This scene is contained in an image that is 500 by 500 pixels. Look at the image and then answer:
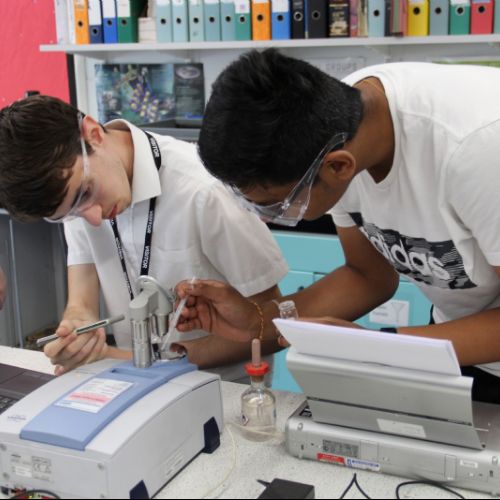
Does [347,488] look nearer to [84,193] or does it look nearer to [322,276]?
[84,193]

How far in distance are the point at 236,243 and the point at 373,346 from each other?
21.7 inches

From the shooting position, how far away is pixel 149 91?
385cm

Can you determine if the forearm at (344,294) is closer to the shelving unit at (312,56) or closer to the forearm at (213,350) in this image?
the forearm at (213,350)

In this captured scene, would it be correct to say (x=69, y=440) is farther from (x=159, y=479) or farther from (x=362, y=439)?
(x=362, y=439)

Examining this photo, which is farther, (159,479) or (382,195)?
(382,195)

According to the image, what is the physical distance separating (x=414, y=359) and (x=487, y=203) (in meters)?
0.29

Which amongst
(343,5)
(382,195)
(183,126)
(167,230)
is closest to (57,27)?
(183,126)

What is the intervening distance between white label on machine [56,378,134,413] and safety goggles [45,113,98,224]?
0.35 meters

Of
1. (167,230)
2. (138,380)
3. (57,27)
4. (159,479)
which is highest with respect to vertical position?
(57,27)

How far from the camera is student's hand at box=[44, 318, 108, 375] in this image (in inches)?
51.5

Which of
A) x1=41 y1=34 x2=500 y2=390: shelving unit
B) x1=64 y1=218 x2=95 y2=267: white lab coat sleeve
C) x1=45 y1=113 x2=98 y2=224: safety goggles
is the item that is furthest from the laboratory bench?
x1=41 y1=34 x2=500 y2=390: shelving unit

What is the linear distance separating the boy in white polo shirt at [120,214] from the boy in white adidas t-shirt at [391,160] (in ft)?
0.54

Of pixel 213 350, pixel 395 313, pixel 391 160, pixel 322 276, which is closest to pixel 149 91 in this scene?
pixel 322 276

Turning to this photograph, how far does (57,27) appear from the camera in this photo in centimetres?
367
